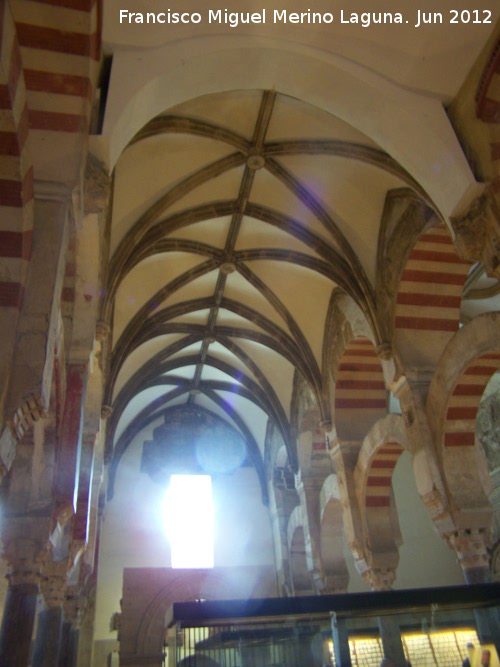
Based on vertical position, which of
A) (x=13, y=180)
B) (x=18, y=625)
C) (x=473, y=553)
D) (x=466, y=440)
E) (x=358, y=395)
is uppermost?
(x=358, y=395)

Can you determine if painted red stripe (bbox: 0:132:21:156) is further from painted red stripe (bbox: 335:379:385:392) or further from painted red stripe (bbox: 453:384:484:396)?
painted red stripe (bbox: 335:379:385:392)

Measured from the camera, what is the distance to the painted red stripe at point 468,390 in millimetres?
7227

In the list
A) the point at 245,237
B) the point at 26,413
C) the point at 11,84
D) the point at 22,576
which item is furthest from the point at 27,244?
the point at 245,237

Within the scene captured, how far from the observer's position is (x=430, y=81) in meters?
5.58

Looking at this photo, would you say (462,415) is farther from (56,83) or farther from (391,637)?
(56,83)

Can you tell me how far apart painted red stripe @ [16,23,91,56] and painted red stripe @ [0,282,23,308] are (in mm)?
1966

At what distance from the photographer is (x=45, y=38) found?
4.23 m

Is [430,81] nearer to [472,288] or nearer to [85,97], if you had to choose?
[85,97]

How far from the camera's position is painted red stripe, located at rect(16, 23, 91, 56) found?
422cm

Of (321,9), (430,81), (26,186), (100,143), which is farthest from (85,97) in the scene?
(430,81)

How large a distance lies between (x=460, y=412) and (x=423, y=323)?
1598 mm

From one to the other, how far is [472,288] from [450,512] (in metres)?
5.52

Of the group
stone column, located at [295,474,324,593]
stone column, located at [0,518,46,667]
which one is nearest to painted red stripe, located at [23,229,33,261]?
stone column, located at [0,518,46,667]

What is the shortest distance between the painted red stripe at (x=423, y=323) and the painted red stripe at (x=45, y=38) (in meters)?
5.79
